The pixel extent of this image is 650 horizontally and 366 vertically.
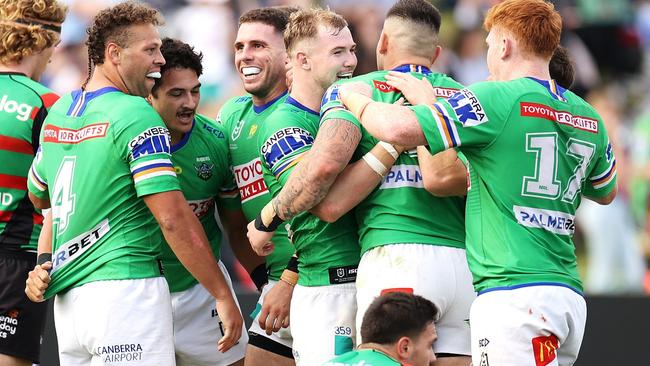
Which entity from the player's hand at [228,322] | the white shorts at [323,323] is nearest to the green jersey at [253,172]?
the white shorts at [323,323]

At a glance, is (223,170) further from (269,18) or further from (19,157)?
(19,157)

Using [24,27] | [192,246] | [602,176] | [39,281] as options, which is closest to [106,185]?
[192,246]

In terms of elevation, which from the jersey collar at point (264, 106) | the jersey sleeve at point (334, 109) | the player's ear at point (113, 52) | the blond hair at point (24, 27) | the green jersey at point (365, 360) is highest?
the blond hair at point (24, 27)

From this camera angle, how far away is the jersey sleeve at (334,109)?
5383mm

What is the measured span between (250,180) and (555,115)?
2.14m

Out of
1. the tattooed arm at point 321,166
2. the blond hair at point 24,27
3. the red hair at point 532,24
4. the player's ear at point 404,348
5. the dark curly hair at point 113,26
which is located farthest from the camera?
the blond hair at point 24,27

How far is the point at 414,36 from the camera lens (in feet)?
18.7

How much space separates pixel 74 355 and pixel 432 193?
2060mm

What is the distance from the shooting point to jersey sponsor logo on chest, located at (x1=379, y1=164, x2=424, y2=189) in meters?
5.51

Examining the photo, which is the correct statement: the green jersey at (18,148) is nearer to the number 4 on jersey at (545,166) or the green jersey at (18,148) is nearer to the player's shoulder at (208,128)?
the player's shoulder at (208,128)

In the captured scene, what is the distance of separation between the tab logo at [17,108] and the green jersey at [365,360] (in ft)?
9.21

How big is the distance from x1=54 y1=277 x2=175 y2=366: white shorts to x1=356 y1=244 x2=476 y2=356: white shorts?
1029mm

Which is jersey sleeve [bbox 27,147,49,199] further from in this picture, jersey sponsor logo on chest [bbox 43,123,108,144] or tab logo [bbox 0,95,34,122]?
tab logo [bbox 0,95,34,122]

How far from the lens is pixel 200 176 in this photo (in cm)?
645
